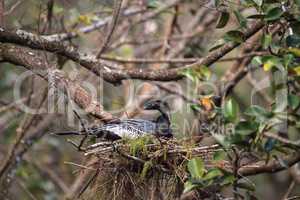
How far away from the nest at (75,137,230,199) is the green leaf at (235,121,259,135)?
84cm

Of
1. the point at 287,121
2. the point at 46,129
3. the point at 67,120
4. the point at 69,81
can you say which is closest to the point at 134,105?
the point at 46,129

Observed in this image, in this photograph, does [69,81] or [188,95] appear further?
[188,95]

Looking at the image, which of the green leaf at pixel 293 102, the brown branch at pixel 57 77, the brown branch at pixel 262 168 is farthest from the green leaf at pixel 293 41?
the brown branch at pixel 57 77

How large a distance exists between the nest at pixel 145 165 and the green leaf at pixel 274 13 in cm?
86

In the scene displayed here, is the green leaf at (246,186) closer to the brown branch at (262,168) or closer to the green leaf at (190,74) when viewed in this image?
the brown branch at (262,168)

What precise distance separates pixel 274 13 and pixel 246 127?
29.4 inches

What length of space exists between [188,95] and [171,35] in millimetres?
1037

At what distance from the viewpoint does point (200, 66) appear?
3.95 meters

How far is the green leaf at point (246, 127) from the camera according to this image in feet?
9.01

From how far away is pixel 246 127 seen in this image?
2.76 metres

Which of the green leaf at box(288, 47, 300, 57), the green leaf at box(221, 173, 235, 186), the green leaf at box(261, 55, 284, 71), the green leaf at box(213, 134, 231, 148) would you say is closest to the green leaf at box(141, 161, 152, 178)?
the green leaf at box(221, 173, 235, 186)

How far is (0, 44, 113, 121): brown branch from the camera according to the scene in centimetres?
397

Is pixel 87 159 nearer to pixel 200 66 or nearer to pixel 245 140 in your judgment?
pixel 200 66

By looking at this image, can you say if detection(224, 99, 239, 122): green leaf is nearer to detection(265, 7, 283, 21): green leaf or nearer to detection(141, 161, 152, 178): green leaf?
detection(265, 7, 283, 21): green leaf
